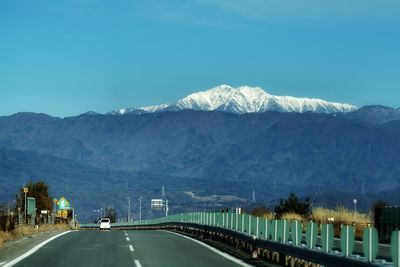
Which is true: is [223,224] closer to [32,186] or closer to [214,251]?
[214,251]

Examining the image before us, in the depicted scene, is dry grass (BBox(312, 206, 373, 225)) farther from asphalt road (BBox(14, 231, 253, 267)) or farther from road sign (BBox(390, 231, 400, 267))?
road sign (BBox(390, 231, 400, 267))

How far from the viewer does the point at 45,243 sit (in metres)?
32.2

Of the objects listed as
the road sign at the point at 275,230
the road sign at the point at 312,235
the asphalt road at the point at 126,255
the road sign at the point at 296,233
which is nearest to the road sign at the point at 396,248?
the road sign at the point at 312,235

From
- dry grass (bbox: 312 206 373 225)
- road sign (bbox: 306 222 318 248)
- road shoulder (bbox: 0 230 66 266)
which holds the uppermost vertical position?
road sign (bbox: 306 222 318 248)

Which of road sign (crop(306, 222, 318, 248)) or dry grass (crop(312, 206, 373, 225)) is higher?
road sign (crop(306, 222, 318, 248))

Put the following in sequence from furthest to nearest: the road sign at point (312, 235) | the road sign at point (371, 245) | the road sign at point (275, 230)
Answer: the road sign at point (275, 230)
the road sign at point (312, 235)
the road sign at point (371, 245)

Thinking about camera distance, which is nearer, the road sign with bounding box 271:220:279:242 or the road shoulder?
the road sign with bounding box 271:220:279:242

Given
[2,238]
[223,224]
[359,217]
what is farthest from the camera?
[359,217]

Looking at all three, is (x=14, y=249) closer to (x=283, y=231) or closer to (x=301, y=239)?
(x=301, y=239)

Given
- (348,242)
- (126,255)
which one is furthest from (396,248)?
(126,255)

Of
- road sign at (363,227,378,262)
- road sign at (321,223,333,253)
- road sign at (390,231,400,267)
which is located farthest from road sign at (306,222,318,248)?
road sign at (390,231,400,267)

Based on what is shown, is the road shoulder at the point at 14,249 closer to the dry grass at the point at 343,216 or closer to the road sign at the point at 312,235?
the road sign at the point at 312,235

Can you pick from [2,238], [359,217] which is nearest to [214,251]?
[2,238]

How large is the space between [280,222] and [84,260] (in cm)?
550
